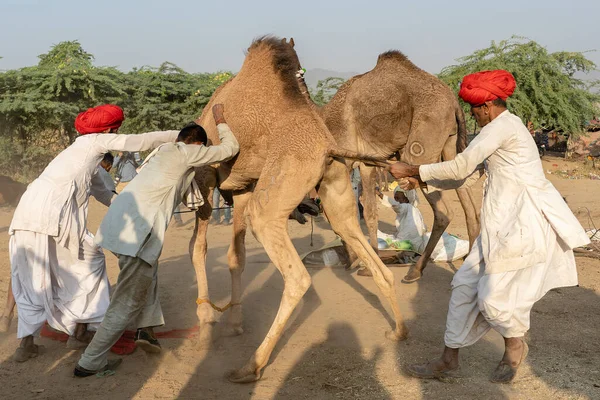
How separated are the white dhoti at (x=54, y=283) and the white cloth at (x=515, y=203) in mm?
3047

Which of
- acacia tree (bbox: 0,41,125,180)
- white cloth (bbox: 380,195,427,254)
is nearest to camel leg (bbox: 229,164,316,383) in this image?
white cloth (bbox: 380,195,427,254)

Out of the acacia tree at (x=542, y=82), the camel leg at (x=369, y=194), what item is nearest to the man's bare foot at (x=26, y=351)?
the camel leg at (x=369, y=194)

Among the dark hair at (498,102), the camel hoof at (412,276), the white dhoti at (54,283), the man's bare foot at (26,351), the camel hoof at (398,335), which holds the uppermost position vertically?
the dark hair at (498,102)

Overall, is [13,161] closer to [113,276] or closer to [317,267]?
[113,276]

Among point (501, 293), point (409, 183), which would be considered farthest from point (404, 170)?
point (501, 293)

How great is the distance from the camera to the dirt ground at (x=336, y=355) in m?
3.99

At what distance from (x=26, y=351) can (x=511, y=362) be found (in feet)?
12.1

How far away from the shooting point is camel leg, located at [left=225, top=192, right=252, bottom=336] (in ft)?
17.2

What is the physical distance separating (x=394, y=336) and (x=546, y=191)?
1.76 meters

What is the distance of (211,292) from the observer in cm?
663

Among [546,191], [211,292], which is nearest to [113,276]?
[211,292]

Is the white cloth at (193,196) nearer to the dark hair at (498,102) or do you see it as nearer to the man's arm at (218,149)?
the man's arm at (218,149)

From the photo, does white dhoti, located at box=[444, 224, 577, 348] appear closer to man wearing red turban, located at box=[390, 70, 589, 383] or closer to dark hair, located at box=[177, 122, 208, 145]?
man wearing red turban, located at box=[390, 70, 589, 383]

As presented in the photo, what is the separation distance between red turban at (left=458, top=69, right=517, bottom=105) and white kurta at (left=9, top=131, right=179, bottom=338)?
2.43 m
